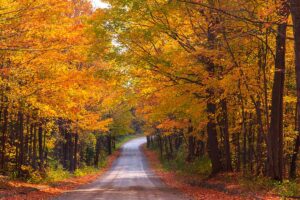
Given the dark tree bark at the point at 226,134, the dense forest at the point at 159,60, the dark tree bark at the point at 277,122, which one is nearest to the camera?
the dense forest at the point at 159,60

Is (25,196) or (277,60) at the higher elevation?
(277,60)

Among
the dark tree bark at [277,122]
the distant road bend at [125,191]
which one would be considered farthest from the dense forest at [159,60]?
the distant road bend at [125,191]

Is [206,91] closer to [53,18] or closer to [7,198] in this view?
[53,18]

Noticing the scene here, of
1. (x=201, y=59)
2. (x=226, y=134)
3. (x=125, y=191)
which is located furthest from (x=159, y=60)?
(x=125, y=191)

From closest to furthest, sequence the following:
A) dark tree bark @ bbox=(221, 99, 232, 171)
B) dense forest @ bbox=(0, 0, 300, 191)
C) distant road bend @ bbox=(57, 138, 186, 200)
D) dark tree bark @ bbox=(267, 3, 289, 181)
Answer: dense forest @ bbox=(0, 0, 300, 191), dark tree bark @ bbox=(267, 3, 289, 181), distant road bend @ bbox=(57, 138, 186, 200), dark tree bark @ bbox=(221, 99, 232, 171)

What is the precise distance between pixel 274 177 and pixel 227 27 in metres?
6.43

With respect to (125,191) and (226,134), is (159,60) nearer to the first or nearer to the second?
(226,134)

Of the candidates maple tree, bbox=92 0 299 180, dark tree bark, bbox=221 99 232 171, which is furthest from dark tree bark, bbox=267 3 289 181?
dark tree bark, bbox=221 99 232 171

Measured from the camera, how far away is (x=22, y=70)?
15.9 metres

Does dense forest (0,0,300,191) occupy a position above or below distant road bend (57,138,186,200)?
above

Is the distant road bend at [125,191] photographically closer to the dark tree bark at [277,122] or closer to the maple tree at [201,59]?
the dark tree bark at [277,122]

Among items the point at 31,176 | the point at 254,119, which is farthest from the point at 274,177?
the point at 31,176

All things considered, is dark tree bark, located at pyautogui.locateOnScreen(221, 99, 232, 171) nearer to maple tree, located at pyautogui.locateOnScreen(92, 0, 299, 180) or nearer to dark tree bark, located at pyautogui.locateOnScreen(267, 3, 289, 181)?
maple tree, located at pyautogui.locateOnScreen(92, 0, 299, 180)

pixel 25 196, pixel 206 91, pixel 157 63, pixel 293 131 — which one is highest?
pixel 157 63
